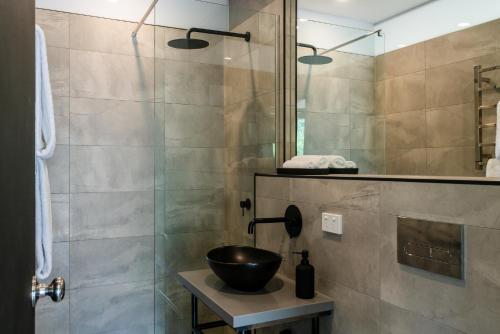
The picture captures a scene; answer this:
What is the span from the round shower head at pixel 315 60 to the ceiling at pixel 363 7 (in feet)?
0.74

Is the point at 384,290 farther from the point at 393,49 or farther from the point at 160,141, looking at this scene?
the point at 160,141

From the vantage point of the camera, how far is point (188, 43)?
97.5 inches

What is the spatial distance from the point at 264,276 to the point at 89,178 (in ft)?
5.42

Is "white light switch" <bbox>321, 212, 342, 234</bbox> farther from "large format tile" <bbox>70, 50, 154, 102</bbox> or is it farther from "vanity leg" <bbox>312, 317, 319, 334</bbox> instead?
"large format tile" <bbox>70, 50, 154, 102</bbox>

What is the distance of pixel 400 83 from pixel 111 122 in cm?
203

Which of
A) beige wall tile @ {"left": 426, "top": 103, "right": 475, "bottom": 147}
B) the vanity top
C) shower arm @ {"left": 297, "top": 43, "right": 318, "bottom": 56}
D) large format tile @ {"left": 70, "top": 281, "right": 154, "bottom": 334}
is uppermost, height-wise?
shower arm @ {"left": 297, "top": 43, "right": 318, "bottom": 56}

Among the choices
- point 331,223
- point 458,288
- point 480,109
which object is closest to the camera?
point 458,288

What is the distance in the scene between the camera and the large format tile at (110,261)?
2734mm

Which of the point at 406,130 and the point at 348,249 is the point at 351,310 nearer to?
the point at 348,249

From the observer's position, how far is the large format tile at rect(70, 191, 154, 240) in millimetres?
2746

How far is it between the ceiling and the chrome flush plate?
0.87 meters

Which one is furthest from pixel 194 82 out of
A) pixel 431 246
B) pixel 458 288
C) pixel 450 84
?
pixel 458 288

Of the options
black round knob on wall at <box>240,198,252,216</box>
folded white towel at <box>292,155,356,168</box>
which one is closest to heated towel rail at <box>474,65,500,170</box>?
folded white towel at <box>292,155,356,168</box>

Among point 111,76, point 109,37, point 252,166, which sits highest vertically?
point 109,37
